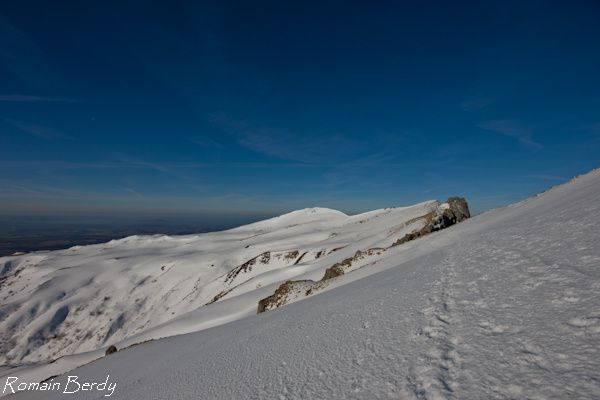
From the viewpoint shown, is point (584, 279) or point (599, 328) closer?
point (599, 328)

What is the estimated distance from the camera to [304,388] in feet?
14.6

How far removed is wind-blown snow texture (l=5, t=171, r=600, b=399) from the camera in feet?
11.6

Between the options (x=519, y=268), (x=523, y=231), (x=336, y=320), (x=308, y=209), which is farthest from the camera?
(x=308, y=209)

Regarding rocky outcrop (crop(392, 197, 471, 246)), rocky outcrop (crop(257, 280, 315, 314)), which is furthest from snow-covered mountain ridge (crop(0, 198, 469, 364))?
rocky outcrop (crop(257, 280, 315, 314))

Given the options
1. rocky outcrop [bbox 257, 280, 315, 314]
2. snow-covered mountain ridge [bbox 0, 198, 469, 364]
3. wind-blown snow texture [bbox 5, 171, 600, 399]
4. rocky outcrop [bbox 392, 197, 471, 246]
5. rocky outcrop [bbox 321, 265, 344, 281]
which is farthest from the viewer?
snow-covered mountain ridge [bbox 0, 198, 469, 364]

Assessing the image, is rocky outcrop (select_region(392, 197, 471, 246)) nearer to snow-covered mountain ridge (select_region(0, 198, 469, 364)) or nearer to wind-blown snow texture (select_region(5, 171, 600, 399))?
wind-blown snow texture (select_region(5, 171, 600, 399))

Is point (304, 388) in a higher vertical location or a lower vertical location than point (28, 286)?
higher

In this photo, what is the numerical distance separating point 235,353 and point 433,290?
477 centimetres

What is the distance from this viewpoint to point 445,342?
454cm

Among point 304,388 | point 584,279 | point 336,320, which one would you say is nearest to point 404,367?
point 304,388

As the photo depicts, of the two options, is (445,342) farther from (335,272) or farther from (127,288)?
(127,288)

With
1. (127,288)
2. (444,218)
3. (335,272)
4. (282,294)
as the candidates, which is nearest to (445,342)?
(282,294)

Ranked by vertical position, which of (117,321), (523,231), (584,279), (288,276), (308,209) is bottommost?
(117,321)

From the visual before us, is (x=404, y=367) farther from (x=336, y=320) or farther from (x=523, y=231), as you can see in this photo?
(x=523, y=231)
